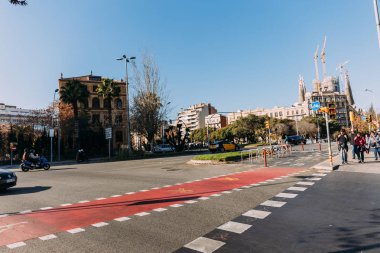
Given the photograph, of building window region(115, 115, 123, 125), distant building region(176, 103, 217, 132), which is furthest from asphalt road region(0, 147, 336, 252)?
distant building region(176, 103, 217, 132)

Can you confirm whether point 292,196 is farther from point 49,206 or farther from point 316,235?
point 49,206

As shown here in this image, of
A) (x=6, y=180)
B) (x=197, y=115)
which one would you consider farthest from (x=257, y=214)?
(x=197, y=115)

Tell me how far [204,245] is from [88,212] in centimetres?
396

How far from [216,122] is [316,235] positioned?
144007 mm

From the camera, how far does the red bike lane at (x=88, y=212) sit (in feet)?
18.8

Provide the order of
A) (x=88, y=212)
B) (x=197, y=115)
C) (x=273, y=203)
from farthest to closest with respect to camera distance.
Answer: (x=197, y=115) → (x=273, y=203) → (x=88, y=212)

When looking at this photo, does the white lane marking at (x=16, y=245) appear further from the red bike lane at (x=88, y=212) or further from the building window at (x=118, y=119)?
the building window at (x=118, y=119)

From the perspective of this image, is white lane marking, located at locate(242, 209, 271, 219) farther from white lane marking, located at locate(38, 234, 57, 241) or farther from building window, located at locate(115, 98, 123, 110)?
building window, located at locate(115, 98, 123, 110)

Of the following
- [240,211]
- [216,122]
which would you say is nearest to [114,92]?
[240,211]

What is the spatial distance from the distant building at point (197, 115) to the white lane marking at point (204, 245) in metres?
141

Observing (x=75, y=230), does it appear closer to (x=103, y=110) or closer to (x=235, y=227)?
(x=235, y=227)

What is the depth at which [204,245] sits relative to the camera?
4570 mm

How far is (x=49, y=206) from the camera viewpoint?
817 cm

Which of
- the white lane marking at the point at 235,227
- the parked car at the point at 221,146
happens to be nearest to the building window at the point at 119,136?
the parked car at the point at 221,146
